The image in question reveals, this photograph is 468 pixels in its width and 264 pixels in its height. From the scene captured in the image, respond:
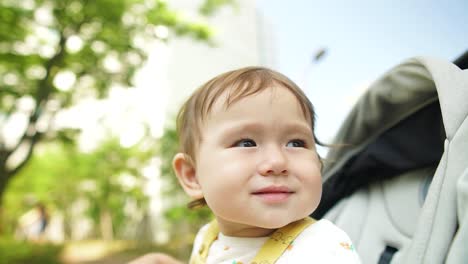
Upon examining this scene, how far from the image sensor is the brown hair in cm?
90

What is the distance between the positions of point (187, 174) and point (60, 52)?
473cm

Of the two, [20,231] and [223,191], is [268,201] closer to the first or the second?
[223,191]

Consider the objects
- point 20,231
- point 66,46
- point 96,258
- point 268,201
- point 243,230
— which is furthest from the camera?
point 20,231

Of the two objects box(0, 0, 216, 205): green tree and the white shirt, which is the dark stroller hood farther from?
box(0, 0, 216, 205): green tree

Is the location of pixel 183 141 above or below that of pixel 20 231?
above

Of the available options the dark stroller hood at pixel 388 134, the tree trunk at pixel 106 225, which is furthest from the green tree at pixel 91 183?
the dark stroller hood at pixel 388 134

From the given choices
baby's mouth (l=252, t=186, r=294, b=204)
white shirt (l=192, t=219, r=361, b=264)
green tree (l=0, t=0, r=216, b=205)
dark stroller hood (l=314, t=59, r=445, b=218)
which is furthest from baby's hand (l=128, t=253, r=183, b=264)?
green tree (l=0, t=0, r=216, b=205)

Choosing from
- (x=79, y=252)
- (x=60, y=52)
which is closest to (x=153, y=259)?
(x=60, y=52)

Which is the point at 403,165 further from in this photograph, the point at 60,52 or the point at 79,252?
the point at 79,252

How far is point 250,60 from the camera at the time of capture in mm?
10977

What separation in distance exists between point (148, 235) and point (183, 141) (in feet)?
33.6

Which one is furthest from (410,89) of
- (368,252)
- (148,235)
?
(148,235)

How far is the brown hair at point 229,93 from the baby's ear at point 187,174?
2 centimetres

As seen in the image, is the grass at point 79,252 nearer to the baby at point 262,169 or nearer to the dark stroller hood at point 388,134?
the dark stroller hood at point 388,134
